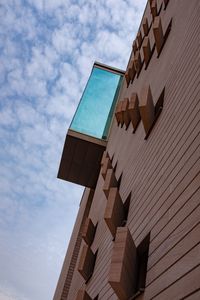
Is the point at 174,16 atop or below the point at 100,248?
atop

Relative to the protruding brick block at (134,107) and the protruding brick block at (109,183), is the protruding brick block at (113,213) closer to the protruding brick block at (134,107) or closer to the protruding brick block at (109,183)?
the protruding brick block at (109,183)

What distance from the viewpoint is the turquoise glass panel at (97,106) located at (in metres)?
12.1

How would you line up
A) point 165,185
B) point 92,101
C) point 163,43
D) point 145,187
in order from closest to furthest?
point 165,185 → point 145,187 → point 163,43 → point 92,101

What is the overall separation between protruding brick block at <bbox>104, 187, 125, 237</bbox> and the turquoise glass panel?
6953 mm

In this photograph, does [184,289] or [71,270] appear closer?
[184,289]

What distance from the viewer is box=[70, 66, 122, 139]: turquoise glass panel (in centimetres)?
1205

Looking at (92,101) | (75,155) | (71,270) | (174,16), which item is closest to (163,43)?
(174,16)

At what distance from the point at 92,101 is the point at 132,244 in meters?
9.09

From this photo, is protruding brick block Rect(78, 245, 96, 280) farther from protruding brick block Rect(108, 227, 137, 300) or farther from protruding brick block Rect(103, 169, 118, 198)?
protruding brick block Rect(108, 227, 137, 300)

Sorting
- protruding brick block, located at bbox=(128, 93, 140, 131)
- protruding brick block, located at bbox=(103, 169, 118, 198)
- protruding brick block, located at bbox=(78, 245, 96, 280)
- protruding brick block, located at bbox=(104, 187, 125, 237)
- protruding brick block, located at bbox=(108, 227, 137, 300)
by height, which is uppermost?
protruding brick block, located at bbox=(128, 93, 140, 131)

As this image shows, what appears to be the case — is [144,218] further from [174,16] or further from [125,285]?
[174,16]

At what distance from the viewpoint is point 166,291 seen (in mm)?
2801

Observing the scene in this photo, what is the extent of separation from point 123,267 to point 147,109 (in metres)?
2.38

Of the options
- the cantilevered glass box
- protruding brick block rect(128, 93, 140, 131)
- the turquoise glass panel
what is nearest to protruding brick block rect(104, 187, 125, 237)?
protruding brick block rect(128, 93, 140, 131)
